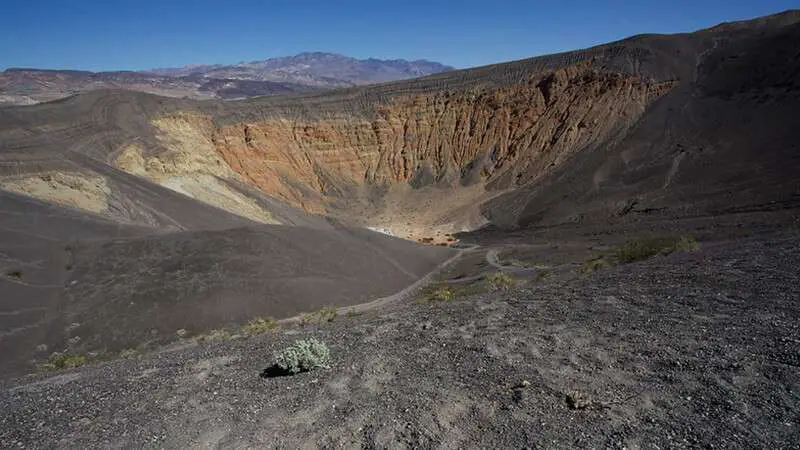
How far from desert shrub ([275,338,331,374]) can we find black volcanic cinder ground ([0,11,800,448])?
0.59 ft

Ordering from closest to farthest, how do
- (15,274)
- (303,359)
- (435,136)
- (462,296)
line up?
(303,359) → (462,296) → (15,274) → (435,136)

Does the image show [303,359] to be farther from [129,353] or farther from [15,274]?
[15,274]

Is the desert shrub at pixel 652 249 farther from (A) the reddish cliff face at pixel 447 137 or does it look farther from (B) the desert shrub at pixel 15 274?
(A) the reddish cliff face at pixel 447 137

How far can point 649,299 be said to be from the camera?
9984 mm

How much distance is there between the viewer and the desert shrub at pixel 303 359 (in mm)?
7754

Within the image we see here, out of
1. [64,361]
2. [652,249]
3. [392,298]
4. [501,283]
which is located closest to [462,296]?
[501,283]

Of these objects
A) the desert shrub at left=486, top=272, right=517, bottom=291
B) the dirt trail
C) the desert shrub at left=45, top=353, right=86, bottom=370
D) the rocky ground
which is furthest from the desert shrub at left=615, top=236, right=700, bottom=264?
the desert shrub at left=45, top=353, right=86, bottom=370

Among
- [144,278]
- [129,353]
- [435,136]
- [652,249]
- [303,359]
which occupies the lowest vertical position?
[129,353]

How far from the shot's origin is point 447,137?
5519cm

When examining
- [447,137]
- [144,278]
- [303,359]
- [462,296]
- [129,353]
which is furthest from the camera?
[447,137]

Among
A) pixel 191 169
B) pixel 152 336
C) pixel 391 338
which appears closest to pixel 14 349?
pixel 152 336

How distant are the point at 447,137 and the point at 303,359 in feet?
161

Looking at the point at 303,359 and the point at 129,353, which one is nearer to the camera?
the point at 303,359

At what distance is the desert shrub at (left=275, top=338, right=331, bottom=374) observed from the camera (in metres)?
7.75
